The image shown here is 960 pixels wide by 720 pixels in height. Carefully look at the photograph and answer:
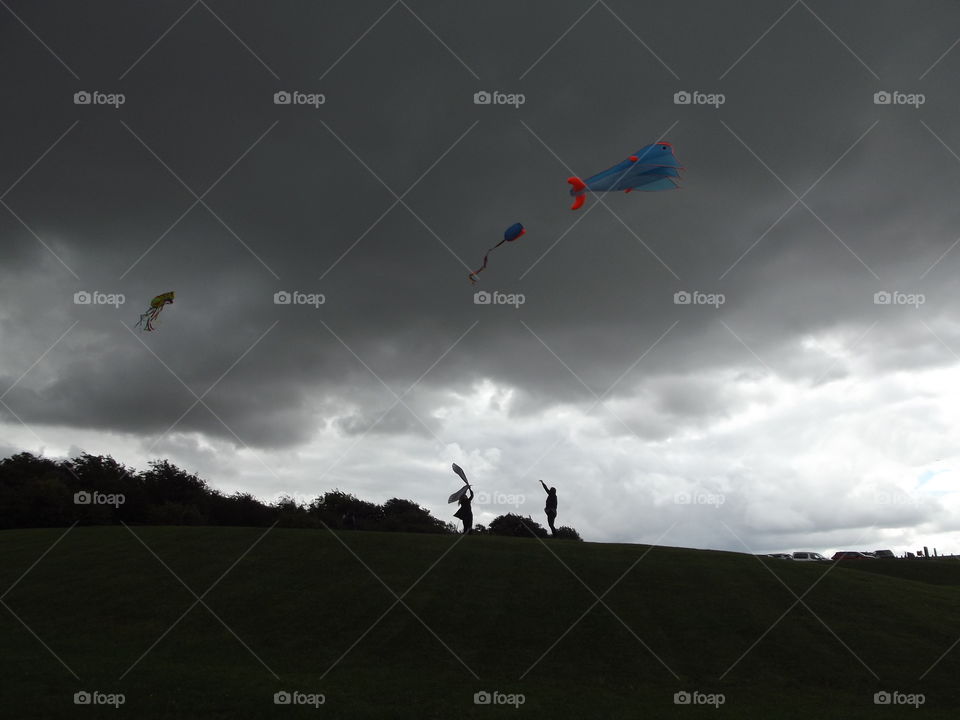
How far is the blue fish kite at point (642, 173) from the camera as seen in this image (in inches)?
924

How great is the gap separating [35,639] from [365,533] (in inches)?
669

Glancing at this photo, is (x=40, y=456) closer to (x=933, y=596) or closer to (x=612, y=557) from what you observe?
Answer: (x=612, y=557)

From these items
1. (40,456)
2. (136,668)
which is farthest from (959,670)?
(40,456)
